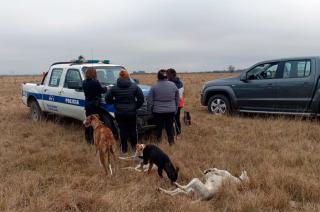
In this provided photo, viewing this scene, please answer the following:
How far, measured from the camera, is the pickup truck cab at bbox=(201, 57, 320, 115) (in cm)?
898

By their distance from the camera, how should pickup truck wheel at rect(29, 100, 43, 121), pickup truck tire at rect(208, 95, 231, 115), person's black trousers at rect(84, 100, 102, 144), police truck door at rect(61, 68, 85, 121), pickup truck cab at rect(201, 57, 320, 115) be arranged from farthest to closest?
1. pickup truck tire at rect(208, 95, 231, 115)
2. pickup truck wheel at rect(29, 100, 43, 121)
3. pickup truck cab at rect(201, 57, 320, 115)
4. police truck door at rect(61, 68, 85, 121)
5. person's black trousers at rect(84, 100, 102, 144)

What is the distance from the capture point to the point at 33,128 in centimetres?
904

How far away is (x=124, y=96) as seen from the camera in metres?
6.42

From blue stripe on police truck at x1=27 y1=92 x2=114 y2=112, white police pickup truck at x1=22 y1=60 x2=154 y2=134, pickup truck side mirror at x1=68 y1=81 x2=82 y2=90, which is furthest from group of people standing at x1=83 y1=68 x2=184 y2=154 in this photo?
pickup truck side mirror at x1=68 y1=81 x2=82 y2=90

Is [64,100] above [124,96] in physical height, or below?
below

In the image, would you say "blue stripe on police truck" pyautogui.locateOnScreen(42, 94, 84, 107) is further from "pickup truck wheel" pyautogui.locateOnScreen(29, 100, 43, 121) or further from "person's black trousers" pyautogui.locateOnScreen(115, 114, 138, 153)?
"person's black trousers" pyautogui.locateOnScreen(115, 114, 138, 153)

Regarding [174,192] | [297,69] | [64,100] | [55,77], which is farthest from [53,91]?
[297,69]

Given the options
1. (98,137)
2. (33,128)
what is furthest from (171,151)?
(33,128)

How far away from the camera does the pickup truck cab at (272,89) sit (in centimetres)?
898

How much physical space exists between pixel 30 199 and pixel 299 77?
7284mm

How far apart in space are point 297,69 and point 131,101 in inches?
198

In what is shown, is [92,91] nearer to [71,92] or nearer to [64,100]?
[71,92]

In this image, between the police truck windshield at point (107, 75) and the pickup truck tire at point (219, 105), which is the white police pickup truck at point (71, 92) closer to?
the police truck windshield at point (107, 75)

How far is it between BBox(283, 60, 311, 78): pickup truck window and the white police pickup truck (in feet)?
12.5
